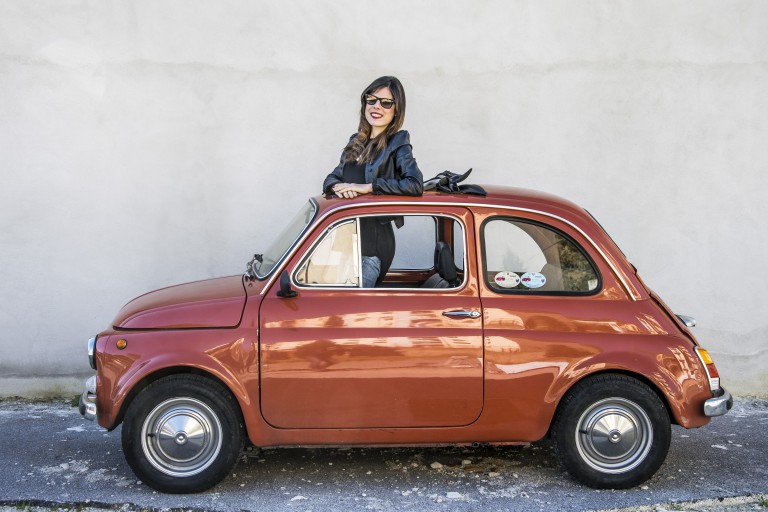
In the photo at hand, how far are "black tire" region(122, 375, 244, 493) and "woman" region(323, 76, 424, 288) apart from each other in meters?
1.08

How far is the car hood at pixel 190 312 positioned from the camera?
487cm

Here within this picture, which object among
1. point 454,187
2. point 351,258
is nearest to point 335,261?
point 351,258

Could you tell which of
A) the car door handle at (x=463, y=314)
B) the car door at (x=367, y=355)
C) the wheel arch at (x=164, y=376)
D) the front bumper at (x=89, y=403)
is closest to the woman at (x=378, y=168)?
the car door at (x=367, y=355)

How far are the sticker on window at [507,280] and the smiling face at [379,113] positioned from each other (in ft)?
4.28

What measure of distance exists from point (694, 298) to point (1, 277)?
5.61m

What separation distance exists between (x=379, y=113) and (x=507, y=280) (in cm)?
139

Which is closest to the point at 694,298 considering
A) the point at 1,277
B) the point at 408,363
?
the point at 408,363

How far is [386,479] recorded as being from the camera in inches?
207

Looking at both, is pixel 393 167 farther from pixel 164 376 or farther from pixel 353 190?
pixel 164 376

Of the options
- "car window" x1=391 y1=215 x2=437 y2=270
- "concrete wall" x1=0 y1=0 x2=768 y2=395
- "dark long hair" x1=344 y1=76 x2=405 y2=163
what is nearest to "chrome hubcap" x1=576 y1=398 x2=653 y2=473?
"car window" x1=391 y1=215 x2=437 y2=270

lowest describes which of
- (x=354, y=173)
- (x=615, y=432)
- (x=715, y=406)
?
(x=615, y=432)

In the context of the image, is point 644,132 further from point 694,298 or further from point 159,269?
point 159,269

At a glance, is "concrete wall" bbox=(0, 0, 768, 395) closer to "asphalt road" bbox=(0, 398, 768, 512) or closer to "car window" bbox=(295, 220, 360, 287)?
"asphalt road" bbox=(0, 398, 768, 512)

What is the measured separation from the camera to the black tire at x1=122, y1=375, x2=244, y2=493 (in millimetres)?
4824
